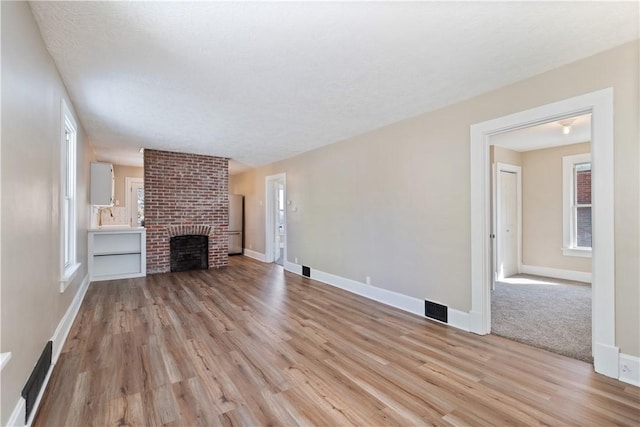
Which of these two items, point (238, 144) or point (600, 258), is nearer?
point (600, 258)

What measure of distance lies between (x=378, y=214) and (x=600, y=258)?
7.72 feet

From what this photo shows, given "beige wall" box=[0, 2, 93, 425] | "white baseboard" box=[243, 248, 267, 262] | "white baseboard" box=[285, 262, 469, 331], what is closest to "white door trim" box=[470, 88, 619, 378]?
"white baseboard" box=[285, 262, 469, 331]

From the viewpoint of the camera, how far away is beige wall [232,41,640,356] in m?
2.14

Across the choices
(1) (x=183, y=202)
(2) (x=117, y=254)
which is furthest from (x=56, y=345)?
(1) (x=183, y=202)

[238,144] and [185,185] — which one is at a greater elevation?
[238,144]

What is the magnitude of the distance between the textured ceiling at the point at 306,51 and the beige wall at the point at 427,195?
0.60 ft

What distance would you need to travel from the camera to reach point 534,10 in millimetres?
1755

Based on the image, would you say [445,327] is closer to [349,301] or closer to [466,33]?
[349,301]

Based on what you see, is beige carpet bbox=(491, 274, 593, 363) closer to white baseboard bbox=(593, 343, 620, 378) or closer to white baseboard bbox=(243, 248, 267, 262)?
white baseboard bbox=(593, 343, 620, 378)

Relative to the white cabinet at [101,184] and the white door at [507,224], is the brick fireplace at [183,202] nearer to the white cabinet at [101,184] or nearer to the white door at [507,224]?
the white cabinet at [101,184]

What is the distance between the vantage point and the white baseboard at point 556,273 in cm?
518

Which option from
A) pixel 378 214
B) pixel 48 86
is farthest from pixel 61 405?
pixel 378 214

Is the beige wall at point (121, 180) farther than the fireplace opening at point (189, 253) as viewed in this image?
Yes

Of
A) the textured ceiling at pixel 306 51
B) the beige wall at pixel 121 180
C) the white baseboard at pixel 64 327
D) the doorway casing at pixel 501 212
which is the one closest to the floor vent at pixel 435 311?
the textured ceiling at pixel 306 51
